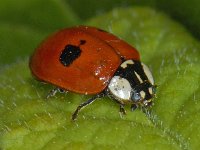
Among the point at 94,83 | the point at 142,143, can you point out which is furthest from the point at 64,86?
the point at 142,143

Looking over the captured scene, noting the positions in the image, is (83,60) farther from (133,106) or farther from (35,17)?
(35,17)

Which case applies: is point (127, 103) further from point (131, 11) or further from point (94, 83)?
point (131, 11)

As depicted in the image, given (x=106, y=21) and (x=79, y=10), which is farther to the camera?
(x=79, y=10)

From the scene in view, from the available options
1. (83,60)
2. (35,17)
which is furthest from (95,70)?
(35,17)

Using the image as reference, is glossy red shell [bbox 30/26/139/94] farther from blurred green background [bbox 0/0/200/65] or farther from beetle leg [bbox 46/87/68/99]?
blurred green background [bbox 0/0/200/65]

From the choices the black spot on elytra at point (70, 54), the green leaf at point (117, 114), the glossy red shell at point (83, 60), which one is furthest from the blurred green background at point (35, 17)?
the black spot on elytra at point (70, 54)

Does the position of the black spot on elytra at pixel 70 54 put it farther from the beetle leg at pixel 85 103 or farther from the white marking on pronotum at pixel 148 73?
the white marking on pronotum at pixel 148 73

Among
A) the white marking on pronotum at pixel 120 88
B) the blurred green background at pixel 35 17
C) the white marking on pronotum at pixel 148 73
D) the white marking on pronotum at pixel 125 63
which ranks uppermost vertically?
the white marking on pronotum at pixel 125 63
